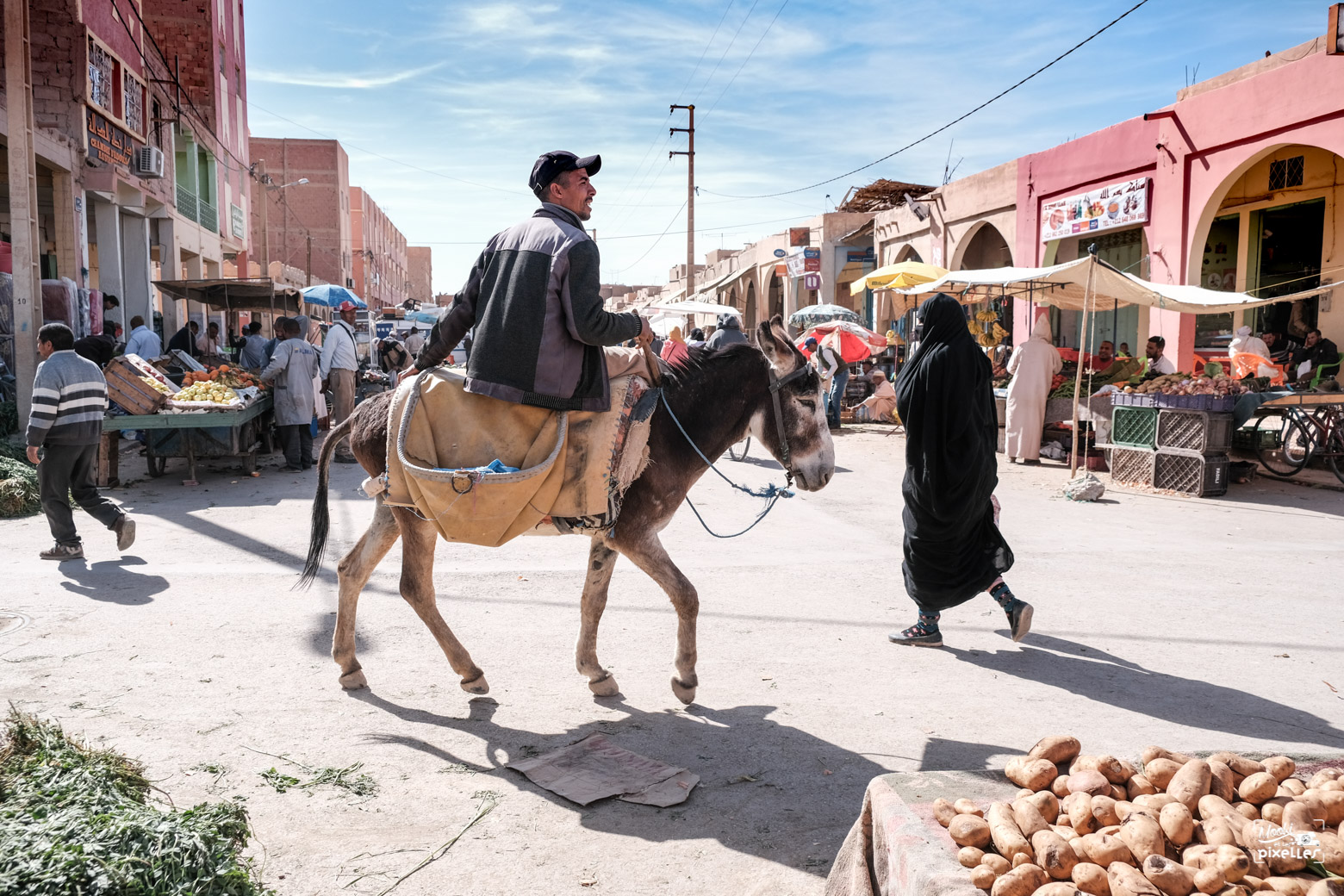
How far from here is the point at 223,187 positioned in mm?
28500

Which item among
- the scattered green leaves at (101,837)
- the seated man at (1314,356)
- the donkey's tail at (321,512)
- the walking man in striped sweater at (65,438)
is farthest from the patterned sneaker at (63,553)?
the seated man at (1314,356)

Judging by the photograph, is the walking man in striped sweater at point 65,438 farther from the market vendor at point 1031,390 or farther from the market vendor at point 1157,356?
the market vendor at point 1157,356

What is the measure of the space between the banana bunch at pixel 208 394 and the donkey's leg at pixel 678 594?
754 centimetres

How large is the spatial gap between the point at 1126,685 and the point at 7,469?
9386 millimetres

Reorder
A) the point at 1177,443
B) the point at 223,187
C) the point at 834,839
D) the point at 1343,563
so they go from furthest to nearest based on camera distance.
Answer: the point at 223,187
the point at 1177,443
the point at 1343,563
the point at 834,839

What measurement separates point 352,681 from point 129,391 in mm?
6951

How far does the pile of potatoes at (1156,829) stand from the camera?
5.81ft

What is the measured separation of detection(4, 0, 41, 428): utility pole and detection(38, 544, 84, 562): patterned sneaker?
20.4ft

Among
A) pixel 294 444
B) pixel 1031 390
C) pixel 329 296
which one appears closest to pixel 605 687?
pixel 294 444

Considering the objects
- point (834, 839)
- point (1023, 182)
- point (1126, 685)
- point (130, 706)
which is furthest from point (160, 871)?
point (1023, 182)

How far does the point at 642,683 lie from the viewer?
423 centimetres

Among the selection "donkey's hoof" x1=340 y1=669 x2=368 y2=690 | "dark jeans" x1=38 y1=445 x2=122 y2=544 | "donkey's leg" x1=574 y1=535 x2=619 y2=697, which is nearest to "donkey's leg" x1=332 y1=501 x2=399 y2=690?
"donkey's hoof" x1=340 y1=669 x2=368 y2=690

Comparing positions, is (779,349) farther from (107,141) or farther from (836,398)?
(107,141)

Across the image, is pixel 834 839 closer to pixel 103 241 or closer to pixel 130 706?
pixel 130 706
